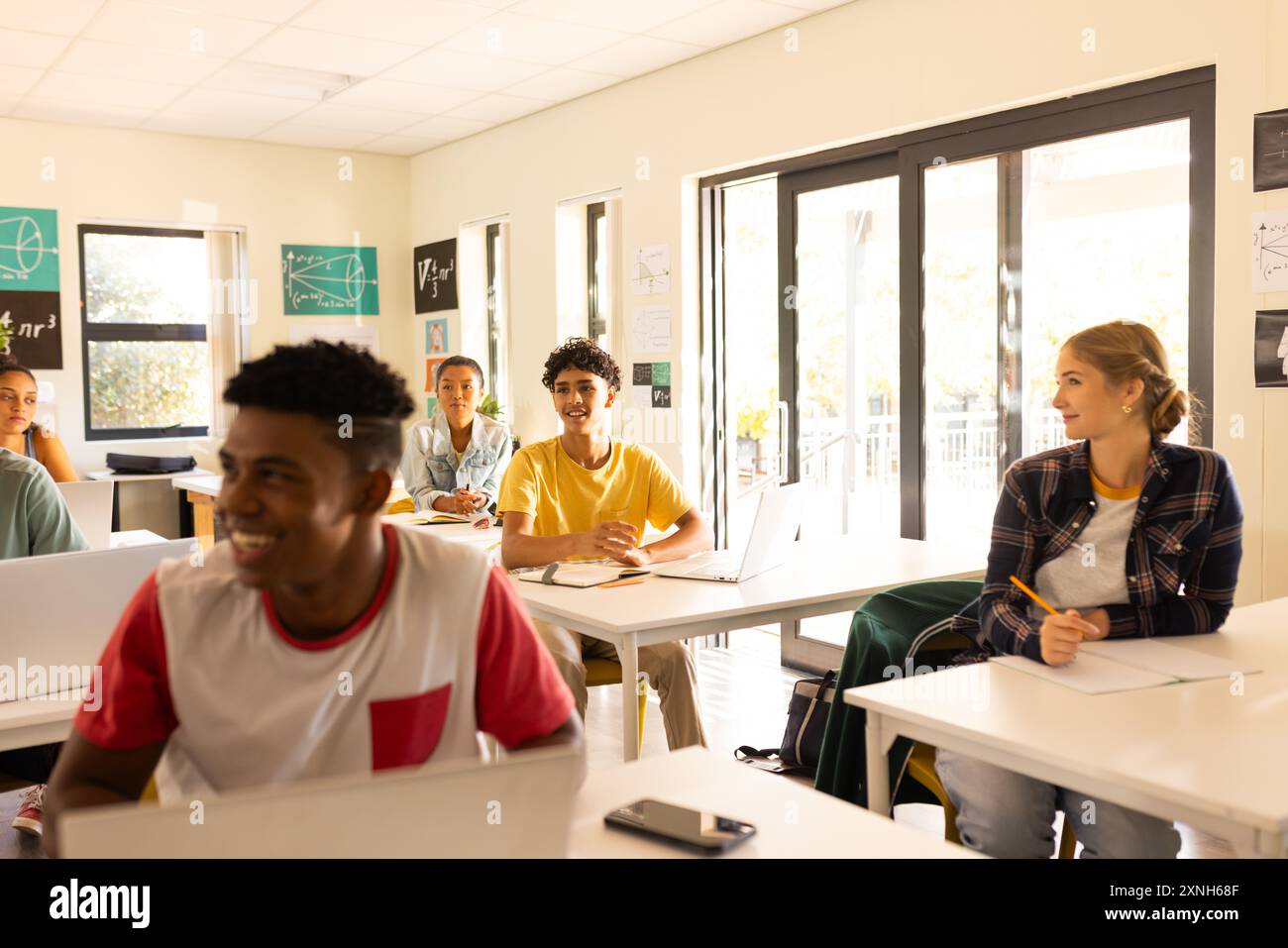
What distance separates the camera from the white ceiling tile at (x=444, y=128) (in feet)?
20.3

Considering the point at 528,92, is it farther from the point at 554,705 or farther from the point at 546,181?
the point at 554,705

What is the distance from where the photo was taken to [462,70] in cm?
517

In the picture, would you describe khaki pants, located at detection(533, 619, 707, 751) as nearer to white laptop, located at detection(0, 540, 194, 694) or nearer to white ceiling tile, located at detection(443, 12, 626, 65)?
white laptop, located at detection(0, 540, 194, 694)

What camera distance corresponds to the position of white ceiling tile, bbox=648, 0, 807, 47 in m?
4.30

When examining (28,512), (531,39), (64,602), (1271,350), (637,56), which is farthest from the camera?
(637,56)

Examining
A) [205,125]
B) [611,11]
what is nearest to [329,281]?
[205,125]

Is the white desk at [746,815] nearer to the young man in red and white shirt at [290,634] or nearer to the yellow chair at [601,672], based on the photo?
the young man in red and white shirt at [290,634]

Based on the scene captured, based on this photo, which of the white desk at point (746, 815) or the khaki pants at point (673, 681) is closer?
the white desk at point (746, 815)

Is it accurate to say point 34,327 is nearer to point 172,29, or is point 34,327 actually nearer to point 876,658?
point 172,29

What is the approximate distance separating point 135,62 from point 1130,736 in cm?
500

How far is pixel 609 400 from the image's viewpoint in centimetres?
346

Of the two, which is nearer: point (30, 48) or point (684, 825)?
point (684, 825)

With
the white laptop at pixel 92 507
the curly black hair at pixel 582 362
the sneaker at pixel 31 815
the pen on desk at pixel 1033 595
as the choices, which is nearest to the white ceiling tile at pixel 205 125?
the white laptop at pixel 92 507

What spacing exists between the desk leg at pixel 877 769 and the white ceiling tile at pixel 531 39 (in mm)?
3456
